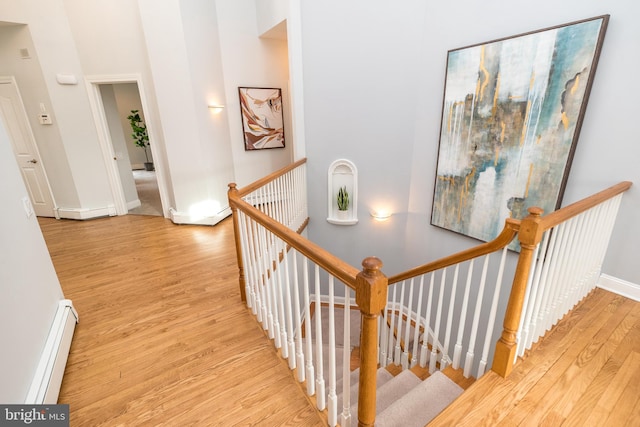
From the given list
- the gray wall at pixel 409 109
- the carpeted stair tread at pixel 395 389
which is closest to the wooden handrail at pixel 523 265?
the carpeted stair tread at pixel 395 389

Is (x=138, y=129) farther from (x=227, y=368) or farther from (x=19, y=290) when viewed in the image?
(x=227, y=368)

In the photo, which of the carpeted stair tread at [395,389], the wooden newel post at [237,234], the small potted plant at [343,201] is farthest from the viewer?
the small potted plant at [343,201]

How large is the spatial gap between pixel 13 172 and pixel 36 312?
0.97 meters

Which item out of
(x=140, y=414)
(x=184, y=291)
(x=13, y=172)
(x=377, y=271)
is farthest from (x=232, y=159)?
(x=377, y=271)

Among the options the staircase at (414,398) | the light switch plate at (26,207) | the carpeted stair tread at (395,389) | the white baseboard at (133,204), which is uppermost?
the light switch plate at (26,207)

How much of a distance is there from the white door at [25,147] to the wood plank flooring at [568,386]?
6.40 metres

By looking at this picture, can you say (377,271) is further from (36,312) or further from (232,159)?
(232,159)

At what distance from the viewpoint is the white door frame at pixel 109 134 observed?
14.9 feet

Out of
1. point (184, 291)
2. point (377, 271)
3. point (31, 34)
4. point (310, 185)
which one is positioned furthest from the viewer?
point (310, 185)

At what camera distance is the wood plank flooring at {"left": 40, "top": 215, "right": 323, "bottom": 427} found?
177cm

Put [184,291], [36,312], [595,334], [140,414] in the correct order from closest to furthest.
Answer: [140,414] → [36,312] → [595,334] → [184,291]

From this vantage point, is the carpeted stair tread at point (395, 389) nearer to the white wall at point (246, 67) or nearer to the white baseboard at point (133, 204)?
the white wall at point (246, 67)

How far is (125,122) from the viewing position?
950 cm

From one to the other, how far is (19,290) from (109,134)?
4.02m
